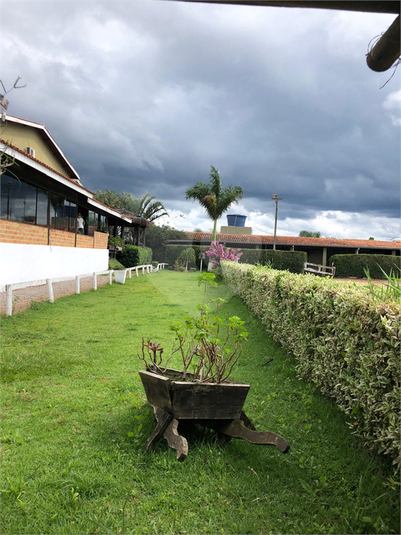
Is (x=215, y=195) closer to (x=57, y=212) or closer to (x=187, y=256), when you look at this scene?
A: (x=187, y=256)

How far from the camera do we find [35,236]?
31.9 ft

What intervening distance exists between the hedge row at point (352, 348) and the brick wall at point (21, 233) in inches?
268

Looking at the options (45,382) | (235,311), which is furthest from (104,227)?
(45,382)

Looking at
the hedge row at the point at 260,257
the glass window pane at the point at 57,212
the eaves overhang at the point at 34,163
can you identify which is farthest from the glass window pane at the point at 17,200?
the hedge row at the point at 260,257

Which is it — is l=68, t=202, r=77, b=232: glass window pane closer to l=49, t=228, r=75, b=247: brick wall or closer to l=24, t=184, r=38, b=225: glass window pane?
l=49, t=228, r=75, b=247: brick wall

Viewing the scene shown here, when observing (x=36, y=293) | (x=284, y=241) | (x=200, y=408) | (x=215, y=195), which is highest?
(x=215, y=195)

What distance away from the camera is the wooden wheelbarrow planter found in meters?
2.28

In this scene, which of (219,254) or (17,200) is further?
(219,254)

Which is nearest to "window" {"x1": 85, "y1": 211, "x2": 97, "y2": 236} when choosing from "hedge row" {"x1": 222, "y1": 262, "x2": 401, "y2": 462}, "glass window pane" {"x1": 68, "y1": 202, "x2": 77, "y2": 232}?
"glass window pane" {"x1": 68, "y1": 202, "x2": 77, "y2": 232}

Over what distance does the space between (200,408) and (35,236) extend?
8.83 meters

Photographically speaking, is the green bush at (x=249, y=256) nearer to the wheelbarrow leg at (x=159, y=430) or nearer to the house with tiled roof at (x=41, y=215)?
the house with tiled roof at (x=41, y=215)

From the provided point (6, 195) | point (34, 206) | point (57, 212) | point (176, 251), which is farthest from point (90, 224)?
point (176, 251)

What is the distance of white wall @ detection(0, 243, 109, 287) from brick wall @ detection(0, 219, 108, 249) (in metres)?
0.15

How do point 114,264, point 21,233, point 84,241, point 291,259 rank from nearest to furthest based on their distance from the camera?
point 21,233 → point 84,241 → point 114,264 → point 291,259
